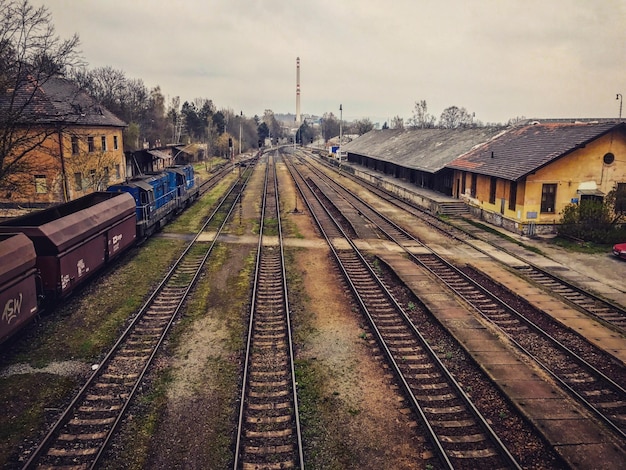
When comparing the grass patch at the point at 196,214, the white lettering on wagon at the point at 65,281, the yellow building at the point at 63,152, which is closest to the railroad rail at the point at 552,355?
the white lettering on wagon at the point at 65,281

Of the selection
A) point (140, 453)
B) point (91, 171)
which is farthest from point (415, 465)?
point (91, 171)

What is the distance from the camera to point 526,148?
98.7 feet

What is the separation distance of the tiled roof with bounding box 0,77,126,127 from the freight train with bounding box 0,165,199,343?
10406mm

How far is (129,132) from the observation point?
6600 cm

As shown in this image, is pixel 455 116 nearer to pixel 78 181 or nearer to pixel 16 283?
pixel 78 181

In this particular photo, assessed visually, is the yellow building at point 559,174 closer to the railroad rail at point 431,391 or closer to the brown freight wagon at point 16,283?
the railroad rail at point 431,391

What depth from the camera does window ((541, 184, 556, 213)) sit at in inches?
1077

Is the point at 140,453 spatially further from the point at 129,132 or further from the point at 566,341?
the point at 129,132

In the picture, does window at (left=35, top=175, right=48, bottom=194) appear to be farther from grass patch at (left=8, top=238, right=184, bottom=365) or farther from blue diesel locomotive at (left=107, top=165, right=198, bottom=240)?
grass patch at (left=8, top=238, right=184, bottom=365)

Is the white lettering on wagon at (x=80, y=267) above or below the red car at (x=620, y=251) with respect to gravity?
above

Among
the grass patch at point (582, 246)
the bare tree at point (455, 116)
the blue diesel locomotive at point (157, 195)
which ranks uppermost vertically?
the bare tree at point (455, 116)

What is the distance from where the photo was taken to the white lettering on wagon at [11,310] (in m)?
11.4

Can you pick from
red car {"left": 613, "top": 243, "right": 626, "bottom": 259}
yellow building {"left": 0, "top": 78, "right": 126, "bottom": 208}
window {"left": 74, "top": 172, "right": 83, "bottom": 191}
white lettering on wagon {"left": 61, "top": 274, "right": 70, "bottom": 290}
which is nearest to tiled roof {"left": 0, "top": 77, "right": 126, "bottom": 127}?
yellow building {"left": 0, "top": 78, "right": 126, "bottom": 208}

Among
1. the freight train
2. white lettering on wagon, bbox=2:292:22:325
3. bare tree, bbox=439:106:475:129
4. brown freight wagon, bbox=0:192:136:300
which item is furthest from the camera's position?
bare tree, bbox=439:106:475:129
